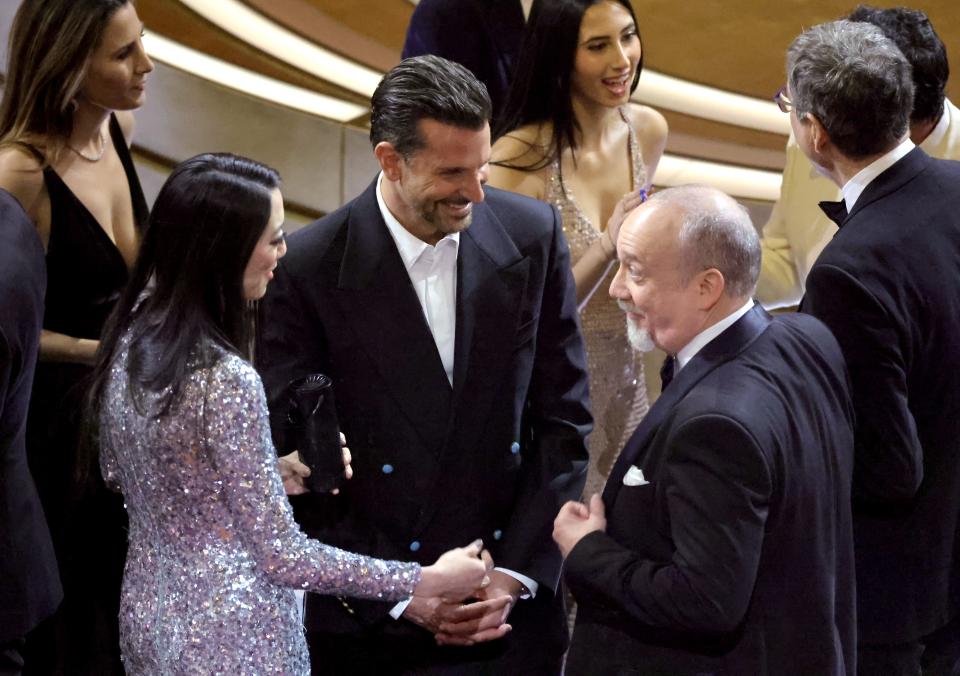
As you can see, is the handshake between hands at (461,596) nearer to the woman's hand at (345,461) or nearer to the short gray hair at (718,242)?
the woman's hand at (345,461)

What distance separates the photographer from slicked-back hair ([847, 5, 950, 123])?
7.53 feet

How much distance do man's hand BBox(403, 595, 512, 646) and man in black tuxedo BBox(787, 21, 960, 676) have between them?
0.64m

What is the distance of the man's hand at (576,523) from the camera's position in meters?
1.75

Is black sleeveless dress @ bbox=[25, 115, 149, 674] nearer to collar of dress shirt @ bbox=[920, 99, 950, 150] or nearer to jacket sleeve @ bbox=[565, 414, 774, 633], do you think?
jacket sleeve @ bbox=[565, 414, 774, 633]

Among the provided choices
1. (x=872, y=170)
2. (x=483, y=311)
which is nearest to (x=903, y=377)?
(x=872, y=170)

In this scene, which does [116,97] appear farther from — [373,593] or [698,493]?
[698,493]

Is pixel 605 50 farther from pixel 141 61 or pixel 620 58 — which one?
pixel 141 61

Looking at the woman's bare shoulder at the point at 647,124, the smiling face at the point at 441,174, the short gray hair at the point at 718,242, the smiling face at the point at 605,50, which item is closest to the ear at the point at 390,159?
the smiling face at the point at 441,174

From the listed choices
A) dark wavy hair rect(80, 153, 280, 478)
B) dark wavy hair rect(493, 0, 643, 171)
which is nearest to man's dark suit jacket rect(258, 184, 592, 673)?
dark wavy hair rect(80, 153, 280, 478)

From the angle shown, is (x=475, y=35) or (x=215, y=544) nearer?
(x=215, y=544)

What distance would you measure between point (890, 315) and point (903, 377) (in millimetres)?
102

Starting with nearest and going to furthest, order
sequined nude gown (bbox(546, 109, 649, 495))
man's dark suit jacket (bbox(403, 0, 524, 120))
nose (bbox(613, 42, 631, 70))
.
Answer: nose (bbox(613, 42, 631, 70)), sequined nude gown (bbox(546, 109, 649, 495)), man's dark suit jacket (bbox(403, 0, 524, 120))

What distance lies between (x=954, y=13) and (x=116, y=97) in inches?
180

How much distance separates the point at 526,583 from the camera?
6.89 ft
